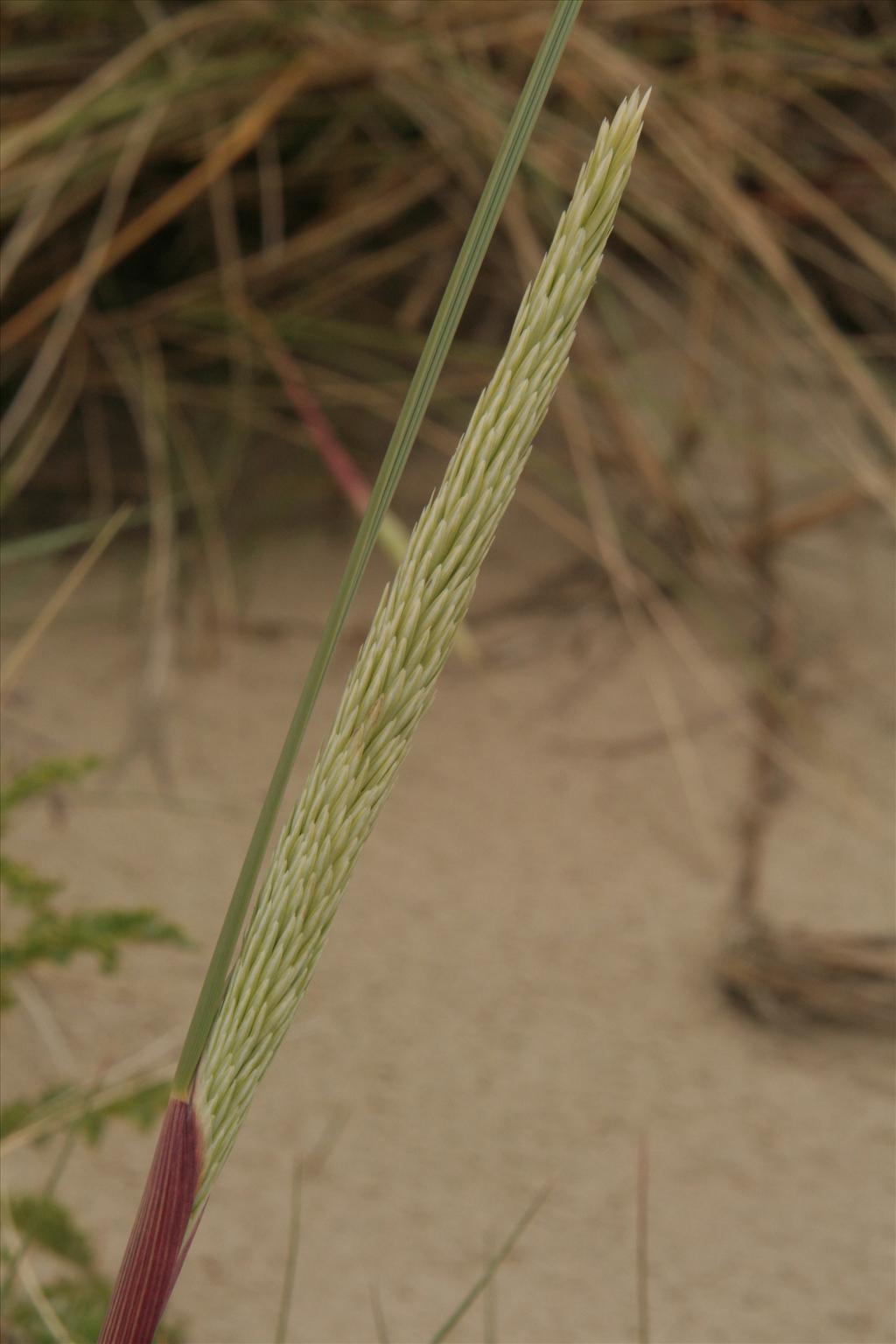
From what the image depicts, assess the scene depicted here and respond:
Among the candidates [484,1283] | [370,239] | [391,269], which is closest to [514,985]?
[484,1283]

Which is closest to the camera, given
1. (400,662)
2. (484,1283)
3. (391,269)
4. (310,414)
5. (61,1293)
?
(400,662)

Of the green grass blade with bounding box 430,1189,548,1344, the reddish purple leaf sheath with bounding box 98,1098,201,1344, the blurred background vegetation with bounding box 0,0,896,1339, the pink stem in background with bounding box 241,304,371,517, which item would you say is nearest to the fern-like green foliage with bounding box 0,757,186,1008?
the green grass blade with bounding box 430,1189,548,1344

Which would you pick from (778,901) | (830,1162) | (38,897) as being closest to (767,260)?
(778,901)

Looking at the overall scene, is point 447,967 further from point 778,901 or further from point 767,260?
point 767,260

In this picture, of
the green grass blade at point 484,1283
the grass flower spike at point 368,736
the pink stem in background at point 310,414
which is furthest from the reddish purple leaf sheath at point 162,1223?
the pink stem in background at point 310,414

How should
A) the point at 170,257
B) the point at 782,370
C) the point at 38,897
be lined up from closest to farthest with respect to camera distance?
1. the point at 38,897
2. the point at 170,257
3. the point at 782,370

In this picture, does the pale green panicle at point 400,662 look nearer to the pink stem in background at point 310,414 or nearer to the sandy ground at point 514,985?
A: the sandy ground at point 514,985

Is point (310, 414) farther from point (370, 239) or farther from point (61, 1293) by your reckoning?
point (61, 1293)

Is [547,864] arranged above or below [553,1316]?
above
